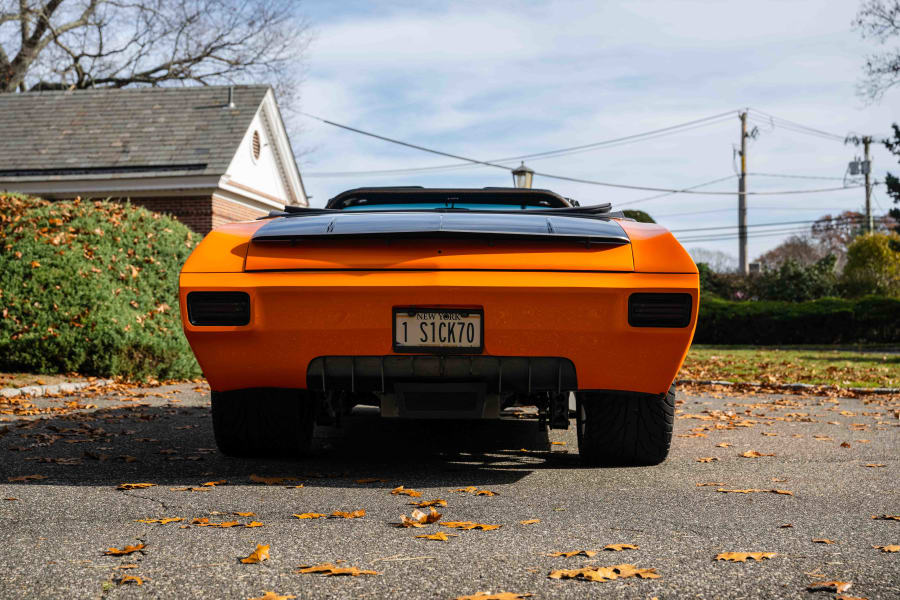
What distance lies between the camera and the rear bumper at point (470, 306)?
3.76m

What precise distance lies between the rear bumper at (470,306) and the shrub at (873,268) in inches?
989

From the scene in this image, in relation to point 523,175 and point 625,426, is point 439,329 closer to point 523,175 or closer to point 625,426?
point 625,426

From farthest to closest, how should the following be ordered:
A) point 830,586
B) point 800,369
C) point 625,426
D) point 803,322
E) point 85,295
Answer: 1. point 803,322
2. point 800,369
3. point 85,295
4. point 625,426
5. point 830,586

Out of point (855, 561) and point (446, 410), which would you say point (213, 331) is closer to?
point (446, 410)

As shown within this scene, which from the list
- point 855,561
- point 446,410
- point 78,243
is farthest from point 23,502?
point 78,243

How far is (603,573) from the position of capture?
2646 millimetres

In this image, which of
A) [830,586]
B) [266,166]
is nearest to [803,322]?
[266,166]

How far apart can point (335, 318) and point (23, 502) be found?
1.42 meters

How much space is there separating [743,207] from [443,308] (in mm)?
39835

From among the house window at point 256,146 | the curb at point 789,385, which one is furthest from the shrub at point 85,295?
the house window at point 256,146

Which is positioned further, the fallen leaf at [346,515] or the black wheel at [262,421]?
the black wheel at [262,421]

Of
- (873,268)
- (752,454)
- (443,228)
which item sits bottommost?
(752,454)

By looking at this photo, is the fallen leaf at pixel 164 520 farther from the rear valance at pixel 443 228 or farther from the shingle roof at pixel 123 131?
the shingle roof at pixel 123 131

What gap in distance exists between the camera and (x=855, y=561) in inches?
110
